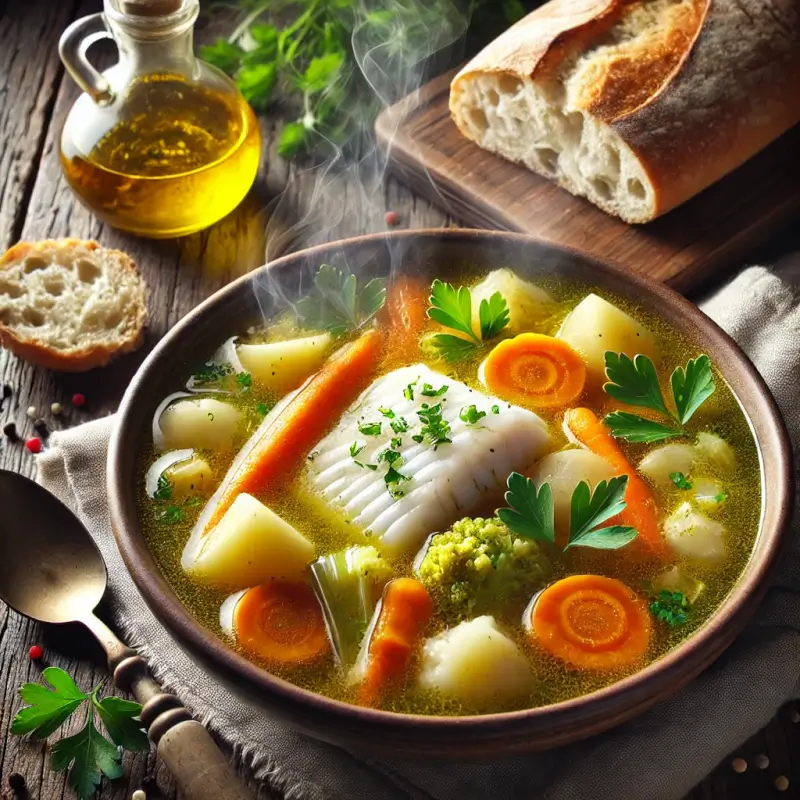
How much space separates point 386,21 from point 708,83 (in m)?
1.21

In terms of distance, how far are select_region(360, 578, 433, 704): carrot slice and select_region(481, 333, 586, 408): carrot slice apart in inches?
24.7

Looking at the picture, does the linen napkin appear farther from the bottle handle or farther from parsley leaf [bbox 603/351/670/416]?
the bottle handle

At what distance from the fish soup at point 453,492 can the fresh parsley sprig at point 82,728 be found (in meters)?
0.34

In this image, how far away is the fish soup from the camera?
7.27ft

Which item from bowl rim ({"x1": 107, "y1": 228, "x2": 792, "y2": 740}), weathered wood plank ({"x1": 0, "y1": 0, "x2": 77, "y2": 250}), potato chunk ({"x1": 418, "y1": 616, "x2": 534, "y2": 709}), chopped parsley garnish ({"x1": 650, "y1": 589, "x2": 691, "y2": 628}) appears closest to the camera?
bowl rim ({"x1": 107, "y1": 228, "x2": 792, "y2": 740})

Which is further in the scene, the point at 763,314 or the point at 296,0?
the point at 296,0

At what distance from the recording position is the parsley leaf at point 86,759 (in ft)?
7.70

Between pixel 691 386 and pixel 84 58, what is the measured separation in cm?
222

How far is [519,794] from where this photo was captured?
2338 mm

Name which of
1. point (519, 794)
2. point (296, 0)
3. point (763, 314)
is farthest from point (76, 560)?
point (296, 0)

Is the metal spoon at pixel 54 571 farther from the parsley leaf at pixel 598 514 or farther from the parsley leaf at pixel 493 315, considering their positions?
the parsley leaf at pixel 493 315

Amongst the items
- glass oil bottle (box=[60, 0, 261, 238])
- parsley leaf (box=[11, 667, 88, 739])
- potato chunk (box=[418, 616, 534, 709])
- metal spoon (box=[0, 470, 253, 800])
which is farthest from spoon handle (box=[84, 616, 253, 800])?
glass oil bottle (box=[60, 0, 261, 238])

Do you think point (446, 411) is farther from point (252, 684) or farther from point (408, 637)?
point (252, 684)

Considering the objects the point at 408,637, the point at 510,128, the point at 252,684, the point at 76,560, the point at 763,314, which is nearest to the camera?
the point at 252,684
